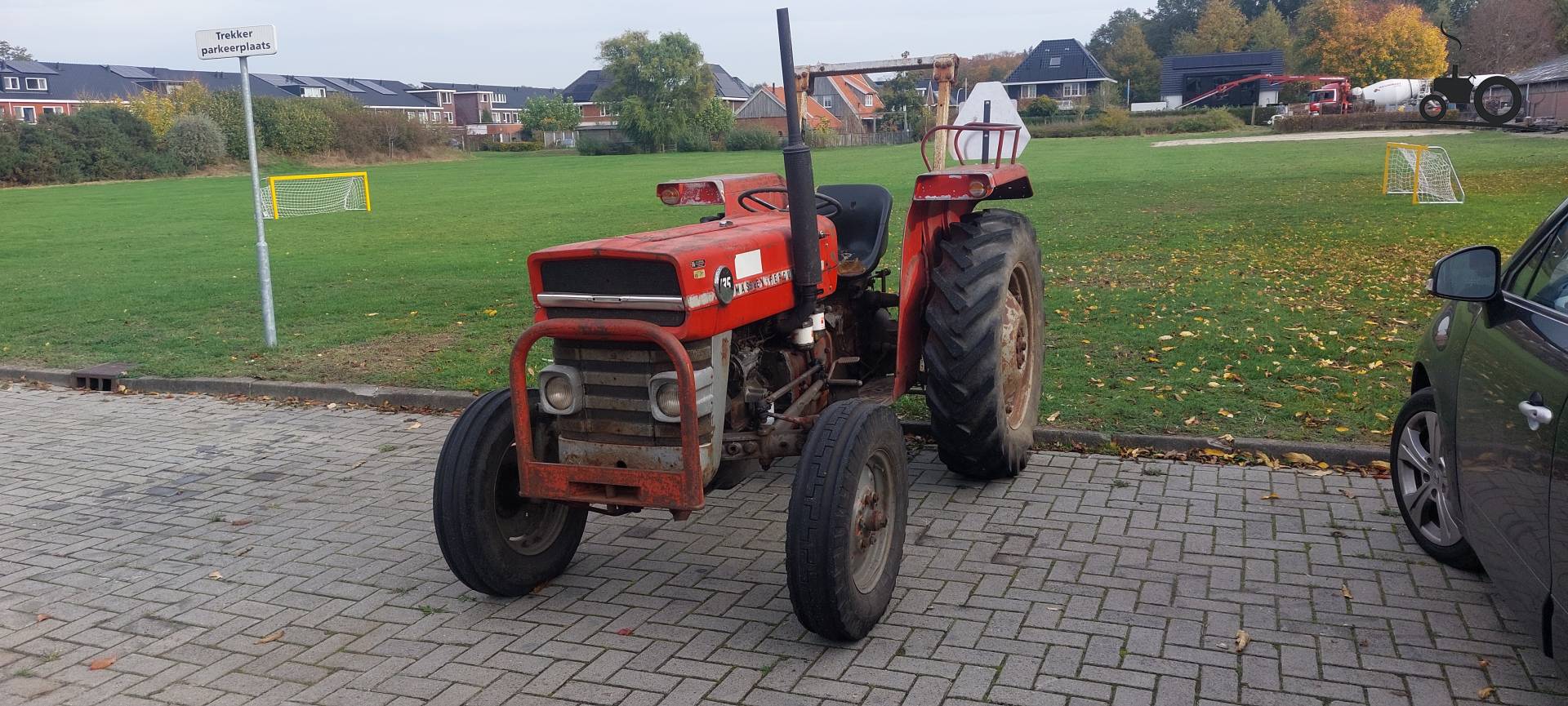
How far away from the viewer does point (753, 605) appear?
4.57m

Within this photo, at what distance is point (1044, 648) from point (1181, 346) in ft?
16.3

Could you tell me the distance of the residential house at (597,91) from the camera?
81125 millimetres

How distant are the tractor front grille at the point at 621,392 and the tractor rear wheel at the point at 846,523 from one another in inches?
18.2

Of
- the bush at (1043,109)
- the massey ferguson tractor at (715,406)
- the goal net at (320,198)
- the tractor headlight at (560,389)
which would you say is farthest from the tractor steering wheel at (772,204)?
the bush at (1043,109)

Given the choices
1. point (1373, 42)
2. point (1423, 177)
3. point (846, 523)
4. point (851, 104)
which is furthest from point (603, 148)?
point (846, 523)

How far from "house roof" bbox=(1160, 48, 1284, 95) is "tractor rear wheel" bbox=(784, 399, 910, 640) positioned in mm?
94445

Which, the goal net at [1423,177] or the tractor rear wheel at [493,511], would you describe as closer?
the tractor rear wheel at [493,511]

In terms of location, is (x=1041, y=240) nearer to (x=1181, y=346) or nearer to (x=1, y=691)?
(x=1181, y=346)

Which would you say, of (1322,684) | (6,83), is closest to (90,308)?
(1322,684)

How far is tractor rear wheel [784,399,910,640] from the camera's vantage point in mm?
3924

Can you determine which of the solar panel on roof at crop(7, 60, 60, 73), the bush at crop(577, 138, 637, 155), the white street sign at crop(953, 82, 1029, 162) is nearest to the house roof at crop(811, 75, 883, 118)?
the bush at crop(577, 138, 637, 155)

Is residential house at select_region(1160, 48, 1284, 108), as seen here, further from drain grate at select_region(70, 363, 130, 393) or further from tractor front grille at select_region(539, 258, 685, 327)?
tractor front grille at select_region(539, 258, 685, 327)

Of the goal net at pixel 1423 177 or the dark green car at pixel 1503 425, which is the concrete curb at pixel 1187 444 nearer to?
the dark green car at pixel 1503 425

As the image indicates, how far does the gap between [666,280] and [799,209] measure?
67 cm
